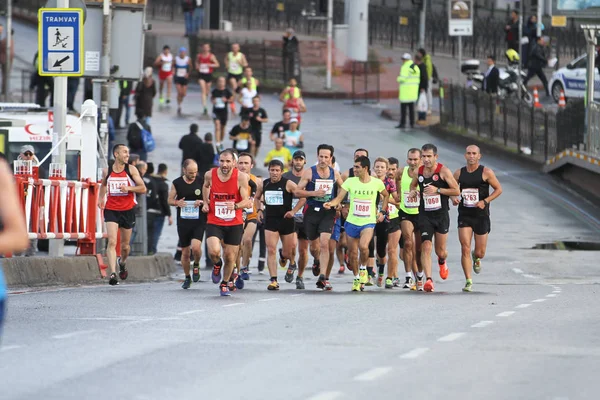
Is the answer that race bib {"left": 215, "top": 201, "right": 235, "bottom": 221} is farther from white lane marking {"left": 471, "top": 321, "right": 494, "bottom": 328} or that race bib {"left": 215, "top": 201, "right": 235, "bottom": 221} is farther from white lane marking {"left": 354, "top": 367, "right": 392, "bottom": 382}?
white lane marking {"left": 354, "top": 367, "right": 392, "bottom": 382}

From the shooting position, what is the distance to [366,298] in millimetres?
17781

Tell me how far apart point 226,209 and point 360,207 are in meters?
2.01

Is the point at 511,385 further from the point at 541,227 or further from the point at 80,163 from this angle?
the point at 541,227

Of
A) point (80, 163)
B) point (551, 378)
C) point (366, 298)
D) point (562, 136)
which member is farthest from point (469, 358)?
point (562, 136)

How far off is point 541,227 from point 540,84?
62.9 feet

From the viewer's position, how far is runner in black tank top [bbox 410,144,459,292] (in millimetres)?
19422

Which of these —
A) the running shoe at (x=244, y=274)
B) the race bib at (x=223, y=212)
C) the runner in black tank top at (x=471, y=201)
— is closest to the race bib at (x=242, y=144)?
the running shoe at (x=244, y=274)

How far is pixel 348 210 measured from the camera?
67.4 feet

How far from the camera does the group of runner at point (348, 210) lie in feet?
60.7

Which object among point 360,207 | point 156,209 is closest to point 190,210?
point 360,207

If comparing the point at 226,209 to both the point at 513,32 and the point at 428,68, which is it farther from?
the point at 513,32

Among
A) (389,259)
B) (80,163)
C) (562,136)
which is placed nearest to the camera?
(389,259)

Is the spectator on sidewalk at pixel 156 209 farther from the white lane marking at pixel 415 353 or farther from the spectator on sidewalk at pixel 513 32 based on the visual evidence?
the spectator on sidewalk at pixel 513 32

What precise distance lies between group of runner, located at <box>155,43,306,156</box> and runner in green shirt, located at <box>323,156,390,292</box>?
14.1 metres
